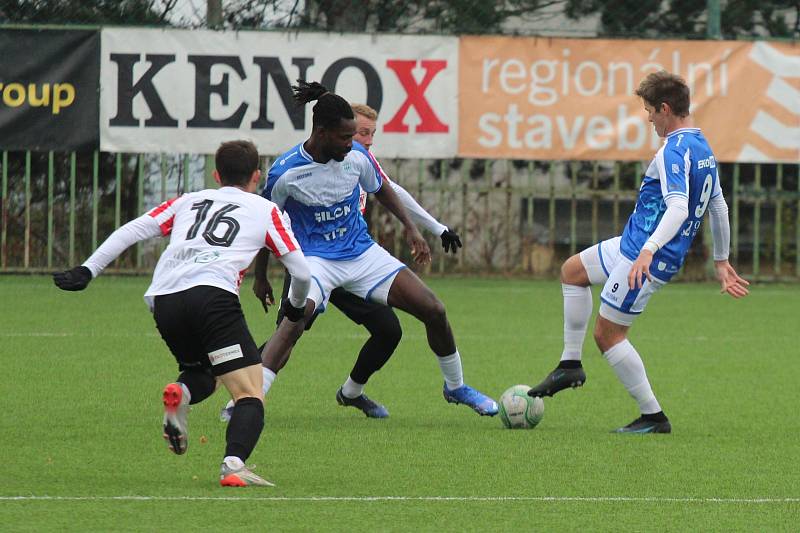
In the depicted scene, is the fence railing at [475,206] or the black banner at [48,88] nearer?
the black banner at [48,88]

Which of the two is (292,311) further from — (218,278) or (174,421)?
(174,421)

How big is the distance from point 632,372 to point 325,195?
1.82 m

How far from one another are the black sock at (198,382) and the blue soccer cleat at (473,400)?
7.19ft

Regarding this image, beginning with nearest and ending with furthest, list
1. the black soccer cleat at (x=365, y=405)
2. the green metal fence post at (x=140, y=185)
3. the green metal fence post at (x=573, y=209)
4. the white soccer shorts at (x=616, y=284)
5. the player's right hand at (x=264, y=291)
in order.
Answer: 1. the white soccer shorts at (x=616, y=284)
2. the player's right hand at (x=264, y=291)
3. the black soccer cleat at (x=365, y=405)
4. the green metal fence post at (x=140, y=185)
5. the green metal fence post at (x=573, y=209)

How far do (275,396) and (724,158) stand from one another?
876 centimetres

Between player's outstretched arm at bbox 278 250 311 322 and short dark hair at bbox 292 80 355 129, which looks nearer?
player's outstretched arm at bbox 278 250 311 322

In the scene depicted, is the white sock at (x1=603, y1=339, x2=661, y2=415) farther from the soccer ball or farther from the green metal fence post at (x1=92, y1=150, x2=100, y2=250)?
the green metal fence post at (x1=92, y1=150, x2=100, y2=250)

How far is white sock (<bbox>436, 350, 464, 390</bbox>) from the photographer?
27.4ft

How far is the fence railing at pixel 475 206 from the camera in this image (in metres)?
16.7

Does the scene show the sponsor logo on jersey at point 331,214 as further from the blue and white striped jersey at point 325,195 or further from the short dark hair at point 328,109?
the short dark hair at point 328,109

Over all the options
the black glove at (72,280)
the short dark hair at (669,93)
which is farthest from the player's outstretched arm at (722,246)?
the black glove at (72,280)

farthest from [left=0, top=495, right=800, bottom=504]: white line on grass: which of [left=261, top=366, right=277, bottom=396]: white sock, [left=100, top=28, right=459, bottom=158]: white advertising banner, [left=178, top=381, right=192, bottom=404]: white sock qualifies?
[left=100, top=28, right=459, bottom=158]: white advertising banner

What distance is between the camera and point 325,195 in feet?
26.9

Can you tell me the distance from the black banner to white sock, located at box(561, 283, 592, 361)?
9068mm
